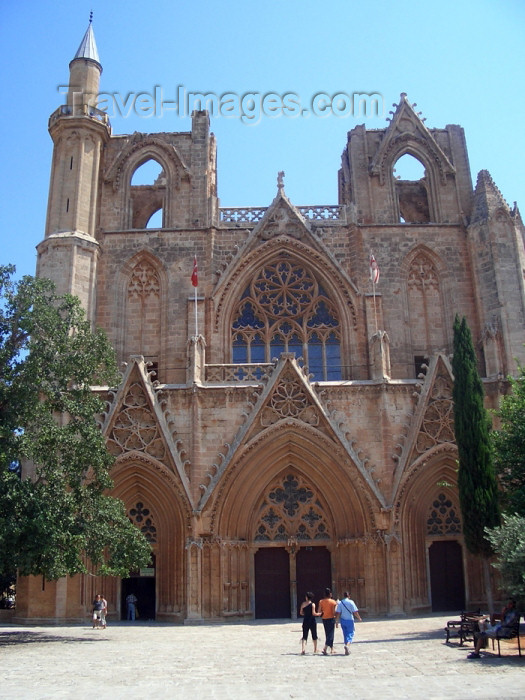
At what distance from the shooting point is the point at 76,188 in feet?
86.5

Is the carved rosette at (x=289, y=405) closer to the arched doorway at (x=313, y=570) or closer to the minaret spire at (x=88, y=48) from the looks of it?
the arched doorway at (x=313, y=570)

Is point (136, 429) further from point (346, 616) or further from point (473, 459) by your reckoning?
point (346, 616)

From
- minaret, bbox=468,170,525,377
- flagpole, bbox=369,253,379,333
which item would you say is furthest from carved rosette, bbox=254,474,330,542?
minaret, bbox=468,170,525,377

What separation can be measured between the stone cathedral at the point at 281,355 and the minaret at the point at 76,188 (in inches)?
2.9

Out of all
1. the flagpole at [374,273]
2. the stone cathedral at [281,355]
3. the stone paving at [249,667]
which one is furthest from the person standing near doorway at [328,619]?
the flagpole at [374,273]

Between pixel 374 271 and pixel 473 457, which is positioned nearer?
pixel 473 457

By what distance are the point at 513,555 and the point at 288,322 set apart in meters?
14.4

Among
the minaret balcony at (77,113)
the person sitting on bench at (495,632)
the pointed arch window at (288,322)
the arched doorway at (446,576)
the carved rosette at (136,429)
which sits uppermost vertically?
the minaret balcony at (77,113)

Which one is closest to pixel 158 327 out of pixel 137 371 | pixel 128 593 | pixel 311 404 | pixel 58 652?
pixel 137 371

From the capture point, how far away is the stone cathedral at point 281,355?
21562 millimetres

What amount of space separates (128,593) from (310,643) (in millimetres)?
8898

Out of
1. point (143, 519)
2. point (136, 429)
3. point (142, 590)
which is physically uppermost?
point (136, 429)

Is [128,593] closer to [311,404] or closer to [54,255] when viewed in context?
[311,404]

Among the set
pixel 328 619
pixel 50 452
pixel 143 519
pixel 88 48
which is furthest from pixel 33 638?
pixel 88 48
